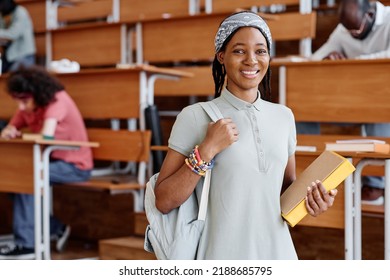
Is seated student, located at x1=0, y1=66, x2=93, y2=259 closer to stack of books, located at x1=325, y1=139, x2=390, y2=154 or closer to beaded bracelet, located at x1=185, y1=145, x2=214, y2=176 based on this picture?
stack of books, located at x1=325, y1=139, x2=390, y2=154

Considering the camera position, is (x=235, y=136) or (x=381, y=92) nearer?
(x=235, y=136)

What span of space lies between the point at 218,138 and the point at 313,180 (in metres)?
0.19

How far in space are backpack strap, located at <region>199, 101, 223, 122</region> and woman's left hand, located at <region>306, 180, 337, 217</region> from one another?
0.19 metres

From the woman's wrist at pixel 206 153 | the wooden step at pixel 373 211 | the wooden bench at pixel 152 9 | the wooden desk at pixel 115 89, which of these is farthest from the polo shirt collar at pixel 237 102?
the wooden bench at pixel 152 9

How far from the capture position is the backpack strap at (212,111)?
3.78 ft

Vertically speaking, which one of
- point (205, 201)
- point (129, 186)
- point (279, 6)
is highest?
point (279, 6)

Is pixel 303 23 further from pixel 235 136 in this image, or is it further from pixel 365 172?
pixel 235 136

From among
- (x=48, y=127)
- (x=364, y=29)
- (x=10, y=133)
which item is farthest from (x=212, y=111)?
(x=10, y=133)

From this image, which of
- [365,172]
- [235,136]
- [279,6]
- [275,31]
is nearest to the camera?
[235,136]

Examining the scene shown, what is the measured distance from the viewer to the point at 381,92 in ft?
8.21

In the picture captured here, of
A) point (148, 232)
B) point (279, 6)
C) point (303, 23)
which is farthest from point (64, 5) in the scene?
point (148, 232)

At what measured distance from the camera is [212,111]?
1.16 m

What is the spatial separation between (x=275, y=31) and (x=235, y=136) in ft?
7.43

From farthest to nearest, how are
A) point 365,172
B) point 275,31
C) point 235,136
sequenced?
point 275,31, point 365,172, point 235,136
